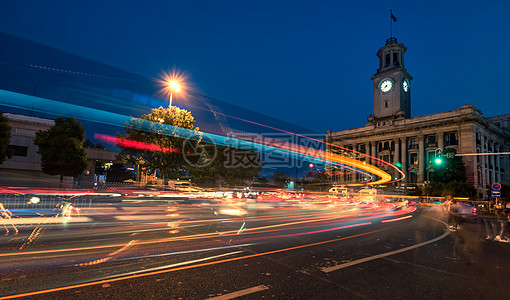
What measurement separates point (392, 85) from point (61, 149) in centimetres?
6874

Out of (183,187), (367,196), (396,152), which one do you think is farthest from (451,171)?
(183,187)

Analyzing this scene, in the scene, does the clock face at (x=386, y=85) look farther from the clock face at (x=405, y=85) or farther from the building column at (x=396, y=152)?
the building column at (x=396, y=152)

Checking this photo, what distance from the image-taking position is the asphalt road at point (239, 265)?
473 centimetres

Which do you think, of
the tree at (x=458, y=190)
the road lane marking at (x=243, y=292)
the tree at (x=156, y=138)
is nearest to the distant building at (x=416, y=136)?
the tree at (x=458, y=190)

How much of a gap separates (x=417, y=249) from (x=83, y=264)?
8.87 m

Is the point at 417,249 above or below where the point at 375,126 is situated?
below

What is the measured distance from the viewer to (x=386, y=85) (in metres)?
70.8

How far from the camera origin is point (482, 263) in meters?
7.05

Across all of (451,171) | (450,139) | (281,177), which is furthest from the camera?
(281,177)

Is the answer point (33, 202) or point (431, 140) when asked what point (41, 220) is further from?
point (431, 140)

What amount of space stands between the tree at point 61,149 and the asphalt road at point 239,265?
2879 centimetres

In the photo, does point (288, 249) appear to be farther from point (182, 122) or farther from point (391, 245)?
point (182, 122)

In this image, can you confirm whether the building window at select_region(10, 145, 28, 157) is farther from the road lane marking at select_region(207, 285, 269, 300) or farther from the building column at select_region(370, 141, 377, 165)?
the building column at select_region(370, 141, 377, 165)

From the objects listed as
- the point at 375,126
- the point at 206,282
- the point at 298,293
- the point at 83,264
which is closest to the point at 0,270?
the point at 83,264
